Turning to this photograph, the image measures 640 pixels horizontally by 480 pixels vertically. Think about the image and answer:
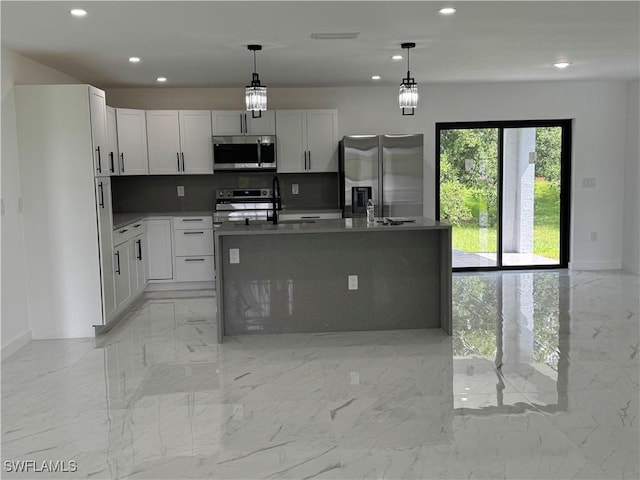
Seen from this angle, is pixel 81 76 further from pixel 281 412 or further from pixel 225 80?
pixel 281 412

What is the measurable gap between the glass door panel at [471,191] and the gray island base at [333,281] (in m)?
2.89

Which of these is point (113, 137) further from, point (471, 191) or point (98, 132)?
point (471, 191)

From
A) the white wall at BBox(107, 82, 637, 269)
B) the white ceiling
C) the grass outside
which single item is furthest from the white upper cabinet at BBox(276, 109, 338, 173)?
the grass outside

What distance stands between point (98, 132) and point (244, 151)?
2.32 m

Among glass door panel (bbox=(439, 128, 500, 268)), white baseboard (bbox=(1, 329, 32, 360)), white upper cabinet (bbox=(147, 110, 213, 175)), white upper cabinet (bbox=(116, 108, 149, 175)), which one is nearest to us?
white baseboard (bbox=(1, 329, 32, 360))

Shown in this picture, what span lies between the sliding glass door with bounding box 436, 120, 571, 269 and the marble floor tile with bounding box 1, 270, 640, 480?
2444 mm

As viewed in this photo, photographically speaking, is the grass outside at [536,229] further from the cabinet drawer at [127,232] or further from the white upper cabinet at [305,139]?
the cabinet drawer at [127,232]

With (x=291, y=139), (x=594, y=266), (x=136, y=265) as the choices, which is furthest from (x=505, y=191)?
(x=136, y=265)

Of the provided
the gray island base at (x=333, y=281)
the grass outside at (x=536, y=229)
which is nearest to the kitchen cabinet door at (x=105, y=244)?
the gray island base at (x=333, y=281)

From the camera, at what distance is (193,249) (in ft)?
23.7

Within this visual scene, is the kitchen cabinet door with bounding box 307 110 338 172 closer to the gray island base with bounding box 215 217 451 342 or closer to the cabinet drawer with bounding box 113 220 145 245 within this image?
the cabinet drawer with bounding box 113 220 145 245

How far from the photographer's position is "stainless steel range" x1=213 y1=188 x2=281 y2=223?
745 centimetres

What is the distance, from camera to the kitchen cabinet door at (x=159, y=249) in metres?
7.15

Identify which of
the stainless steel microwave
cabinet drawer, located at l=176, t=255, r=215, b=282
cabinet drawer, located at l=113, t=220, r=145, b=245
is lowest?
cabinet drawer, located at l=176, t=255, r=215, b=282
